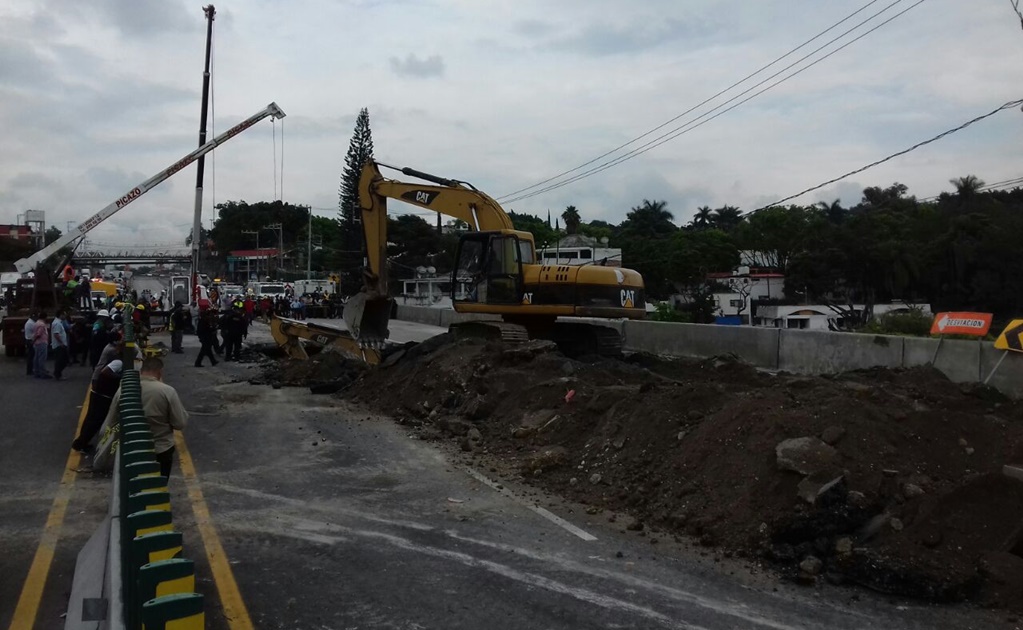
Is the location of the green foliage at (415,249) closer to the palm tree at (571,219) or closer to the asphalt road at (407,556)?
the palm tree at (571,219)

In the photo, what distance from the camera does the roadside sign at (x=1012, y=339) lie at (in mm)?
12632

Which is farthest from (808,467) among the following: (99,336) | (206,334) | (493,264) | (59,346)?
(206,334)

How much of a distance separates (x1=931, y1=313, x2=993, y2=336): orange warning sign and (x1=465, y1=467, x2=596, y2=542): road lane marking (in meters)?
7.83

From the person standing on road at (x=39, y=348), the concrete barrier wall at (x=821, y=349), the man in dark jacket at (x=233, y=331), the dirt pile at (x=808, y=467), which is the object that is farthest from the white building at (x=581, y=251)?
the dirt pile at (x=808, y=467)

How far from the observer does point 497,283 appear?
1822 cm

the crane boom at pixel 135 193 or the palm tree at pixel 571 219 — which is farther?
the palm tree at pixel 571 219

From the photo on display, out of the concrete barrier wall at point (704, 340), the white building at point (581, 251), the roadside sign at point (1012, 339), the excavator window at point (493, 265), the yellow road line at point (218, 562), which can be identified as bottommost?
the yellow road line at point (218, 562)

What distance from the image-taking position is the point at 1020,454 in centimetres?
820

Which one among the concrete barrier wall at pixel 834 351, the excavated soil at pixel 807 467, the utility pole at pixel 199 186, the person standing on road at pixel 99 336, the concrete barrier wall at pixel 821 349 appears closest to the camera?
the excavated soil at pixel 807 467

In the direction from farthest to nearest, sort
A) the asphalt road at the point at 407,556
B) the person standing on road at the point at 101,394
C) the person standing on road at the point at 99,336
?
1. the person standing on road at the point at 99,336
2. the person standing on road at the point at 101,394
3. the asphalt road at the point at 407,556

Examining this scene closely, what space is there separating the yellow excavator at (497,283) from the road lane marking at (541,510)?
7204 millimetres

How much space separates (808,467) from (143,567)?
6.68m

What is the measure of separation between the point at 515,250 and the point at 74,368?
1244 cm

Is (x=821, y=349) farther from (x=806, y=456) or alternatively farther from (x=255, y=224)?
(x=255, y=224)
